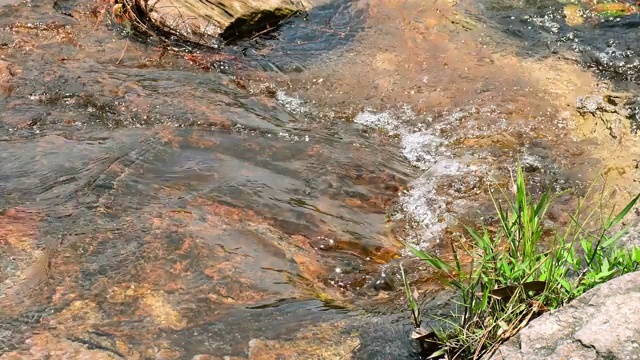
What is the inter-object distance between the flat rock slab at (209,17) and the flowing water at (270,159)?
19 cm

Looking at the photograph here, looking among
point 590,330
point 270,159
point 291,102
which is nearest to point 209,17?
point 291,102

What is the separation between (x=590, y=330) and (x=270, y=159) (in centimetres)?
239

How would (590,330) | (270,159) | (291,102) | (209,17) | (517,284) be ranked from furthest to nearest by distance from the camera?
(209,17) → (291,102) → (270,159) → (517,284) → (590,330)

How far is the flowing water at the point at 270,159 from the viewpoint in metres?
2.47

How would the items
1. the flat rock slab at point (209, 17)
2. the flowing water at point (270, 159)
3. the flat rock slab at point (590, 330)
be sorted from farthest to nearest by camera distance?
the flat rock slab at point (209, 17) < the flowing water at point (270, 159) < the flat rock slab at point (590, 330)

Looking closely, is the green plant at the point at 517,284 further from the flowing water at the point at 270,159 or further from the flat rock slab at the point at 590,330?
the flowing water at the point at 270,159


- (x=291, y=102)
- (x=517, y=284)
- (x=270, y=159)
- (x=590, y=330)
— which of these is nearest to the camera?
(x=590, y=330)

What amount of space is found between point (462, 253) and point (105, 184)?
1934 millimetres

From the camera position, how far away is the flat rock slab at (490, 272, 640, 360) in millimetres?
1858

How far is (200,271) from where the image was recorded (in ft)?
8.96

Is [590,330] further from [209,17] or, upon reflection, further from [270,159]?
[209,17]

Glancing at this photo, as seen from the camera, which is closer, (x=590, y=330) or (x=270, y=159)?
(x=590, y=330)

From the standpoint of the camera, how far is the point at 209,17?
5.70 meters

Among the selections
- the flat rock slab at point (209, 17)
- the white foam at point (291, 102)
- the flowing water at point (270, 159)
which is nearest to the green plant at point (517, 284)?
the flowing water at point (270, 159)
